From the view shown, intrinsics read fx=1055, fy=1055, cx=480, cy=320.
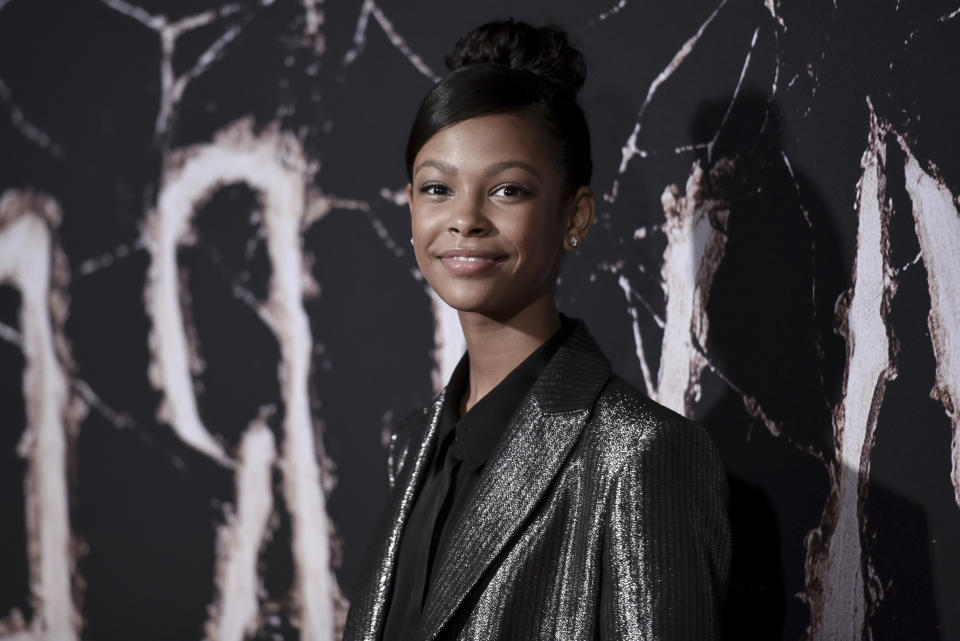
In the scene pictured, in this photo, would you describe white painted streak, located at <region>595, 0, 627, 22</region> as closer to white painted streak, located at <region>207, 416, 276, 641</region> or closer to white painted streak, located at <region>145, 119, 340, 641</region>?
white painted streak, located at <region>145, 119, 340, 641</region>

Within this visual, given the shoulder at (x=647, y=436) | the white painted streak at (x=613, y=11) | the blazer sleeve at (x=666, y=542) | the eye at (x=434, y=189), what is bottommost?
the blazer sleeve at (x=666, y=542)

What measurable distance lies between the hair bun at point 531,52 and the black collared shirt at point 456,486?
0.25 meters

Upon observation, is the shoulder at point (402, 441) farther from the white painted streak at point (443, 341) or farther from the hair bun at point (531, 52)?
the hair bun at point (531, 52)

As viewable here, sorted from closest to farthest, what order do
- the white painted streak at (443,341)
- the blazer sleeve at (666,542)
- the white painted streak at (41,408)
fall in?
the blazer sleeve at (666,542) → the white painted streak at (443,341) → the white painted streak at (41,408)

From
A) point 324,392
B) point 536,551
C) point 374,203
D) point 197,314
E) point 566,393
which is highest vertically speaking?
point 374,203

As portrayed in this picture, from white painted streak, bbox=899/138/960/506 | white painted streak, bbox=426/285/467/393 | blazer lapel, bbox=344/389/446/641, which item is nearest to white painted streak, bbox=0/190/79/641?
white painted streak, bbox=426/285/467/393

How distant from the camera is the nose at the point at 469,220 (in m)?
1.01

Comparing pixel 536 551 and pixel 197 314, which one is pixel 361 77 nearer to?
pixel 197 314

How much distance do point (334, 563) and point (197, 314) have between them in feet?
1.36

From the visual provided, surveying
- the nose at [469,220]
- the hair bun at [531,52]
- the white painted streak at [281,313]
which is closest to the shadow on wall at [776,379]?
the hair bun at [531,52]

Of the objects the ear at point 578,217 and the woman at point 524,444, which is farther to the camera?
the ear at point 578,217

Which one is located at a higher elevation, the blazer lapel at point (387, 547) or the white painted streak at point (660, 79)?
the white painted streak at point (660, 79)

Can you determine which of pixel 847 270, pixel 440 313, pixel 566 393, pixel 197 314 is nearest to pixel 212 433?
pixel 197 314

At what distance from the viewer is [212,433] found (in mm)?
1548
